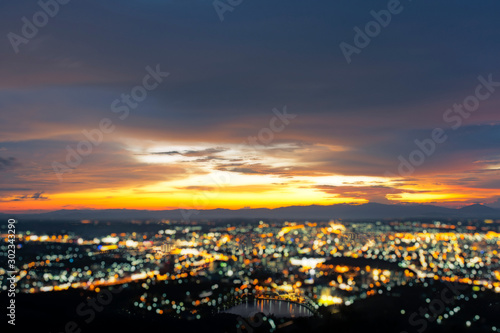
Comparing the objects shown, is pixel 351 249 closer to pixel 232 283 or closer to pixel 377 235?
pixel 377 235

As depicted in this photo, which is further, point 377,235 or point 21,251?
point 377,235

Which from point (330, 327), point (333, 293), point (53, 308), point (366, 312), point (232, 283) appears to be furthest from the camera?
point (232, 283)

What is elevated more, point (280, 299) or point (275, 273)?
point (275, 273)

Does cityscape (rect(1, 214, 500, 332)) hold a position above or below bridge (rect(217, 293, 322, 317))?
above

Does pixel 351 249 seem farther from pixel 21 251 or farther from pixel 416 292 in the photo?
pixel 21 251

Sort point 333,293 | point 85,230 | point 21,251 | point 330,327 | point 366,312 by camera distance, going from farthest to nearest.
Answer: point 85,230 < point 21,251 < point 333,293 < point 366,312 < point 330,327

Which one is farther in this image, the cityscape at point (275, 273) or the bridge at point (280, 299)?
the bridge at point (280, 299)

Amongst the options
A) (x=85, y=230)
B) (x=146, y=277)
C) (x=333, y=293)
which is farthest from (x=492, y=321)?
(x=85, y=230)

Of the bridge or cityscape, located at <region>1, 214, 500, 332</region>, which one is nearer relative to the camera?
cityscape, located at <region>1, 214, 500, 332</region>

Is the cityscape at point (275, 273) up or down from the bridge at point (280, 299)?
up

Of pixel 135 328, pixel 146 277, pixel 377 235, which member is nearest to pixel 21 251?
pixel 146 277

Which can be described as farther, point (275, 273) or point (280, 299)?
point (275, 273)
